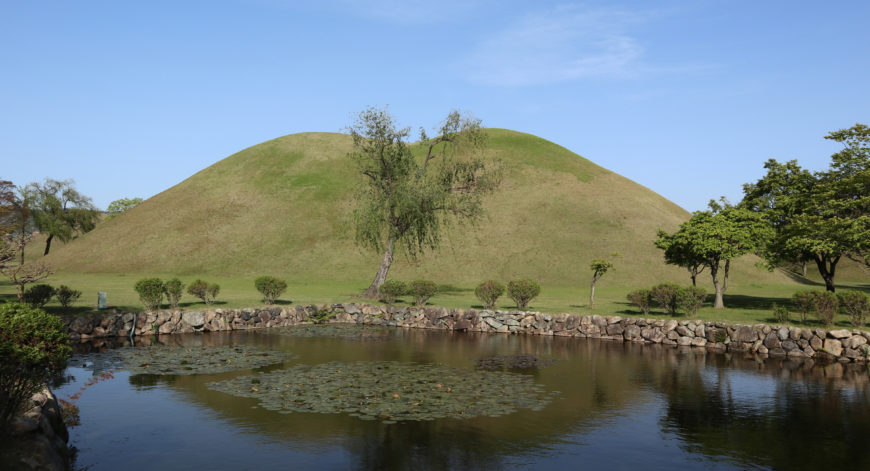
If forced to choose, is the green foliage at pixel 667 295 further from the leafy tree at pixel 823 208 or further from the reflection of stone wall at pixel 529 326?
the leafy tree at pixel 823 208

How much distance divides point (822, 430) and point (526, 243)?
6465 centimetres

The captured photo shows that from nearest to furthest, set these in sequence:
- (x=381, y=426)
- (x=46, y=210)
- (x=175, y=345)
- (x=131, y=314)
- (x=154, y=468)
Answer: (x=154, y=468) < (x=381, y=426) < (x=175, y=345) < (x=131, y=314) < (x=46, y=210)

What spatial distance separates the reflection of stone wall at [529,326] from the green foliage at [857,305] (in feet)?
11.4

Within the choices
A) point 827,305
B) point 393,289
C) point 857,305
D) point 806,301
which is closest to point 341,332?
point 393,289

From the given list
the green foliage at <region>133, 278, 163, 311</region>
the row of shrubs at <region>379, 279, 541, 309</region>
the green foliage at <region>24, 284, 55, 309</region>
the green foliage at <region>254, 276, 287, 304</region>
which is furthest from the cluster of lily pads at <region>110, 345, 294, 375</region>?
the row of shrubs at <region>379, 279, 541, 309</region>

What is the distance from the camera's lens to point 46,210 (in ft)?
319

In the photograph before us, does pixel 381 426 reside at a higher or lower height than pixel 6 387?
lower

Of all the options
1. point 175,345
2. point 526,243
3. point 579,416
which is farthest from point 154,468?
point 526,243

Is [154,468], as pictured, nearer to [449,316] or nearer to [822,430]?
[822,430]

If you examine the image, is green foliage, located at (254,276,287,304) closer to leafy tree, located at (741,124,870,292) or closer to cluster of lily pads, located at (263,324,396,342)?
cluster of lily pads, located at (263,324,396,342)

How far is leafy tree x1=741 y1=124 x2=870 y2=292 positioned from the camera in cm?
3475

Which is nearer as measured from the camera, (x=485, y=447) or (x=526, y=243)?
(x=485, y=447)

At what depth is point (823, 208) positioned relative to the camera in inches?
1490

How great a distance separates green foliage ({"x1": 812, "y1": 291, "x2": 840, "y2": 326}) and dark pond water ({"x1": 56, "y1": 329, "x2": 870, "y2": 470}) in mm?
5199
